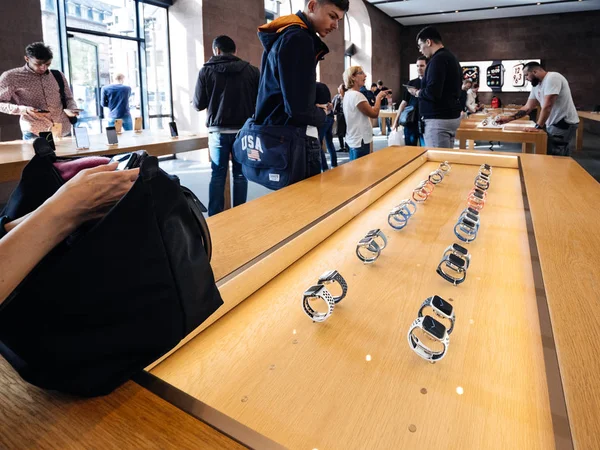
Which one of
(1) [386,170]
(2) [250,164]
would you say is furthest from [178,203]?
(1) [386,170]

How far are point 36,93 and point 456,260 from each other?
384 cm

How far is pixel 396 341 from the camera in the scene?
832 millimetres

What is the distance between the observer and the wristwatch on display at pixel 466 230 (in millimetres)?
1336

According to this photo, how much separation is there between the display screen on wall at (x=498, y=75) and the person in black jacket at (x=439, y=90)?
13.1m

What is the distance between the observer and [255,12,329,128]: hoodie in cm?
184

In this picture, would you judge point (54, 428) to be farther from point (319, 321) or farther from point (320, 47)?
point (320, 47)

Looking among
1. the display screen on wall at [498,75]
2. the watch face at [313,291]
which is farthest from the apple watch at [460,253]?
the display screen on wall at [498,75]

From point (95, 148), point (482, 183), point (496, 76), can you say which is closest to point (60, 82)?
point (95, 148)

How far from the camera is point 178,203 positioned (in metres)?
0.63

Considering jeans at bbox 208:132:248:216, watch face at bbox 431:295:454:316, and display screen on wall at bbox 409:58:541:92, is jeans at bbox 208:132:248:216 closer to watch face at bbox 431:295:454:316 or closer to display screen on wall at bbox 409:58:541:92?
watch face at bbox 431:295:454:316

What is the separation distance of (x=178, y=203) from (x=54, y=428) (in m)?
0.32

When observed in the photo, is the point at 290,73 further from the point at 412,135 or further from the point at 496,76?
the point at 496,76

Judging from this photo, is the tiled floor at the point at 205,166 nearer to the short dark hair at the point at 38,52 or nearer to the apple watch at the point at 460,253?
the short dark hair at the point at 38,52

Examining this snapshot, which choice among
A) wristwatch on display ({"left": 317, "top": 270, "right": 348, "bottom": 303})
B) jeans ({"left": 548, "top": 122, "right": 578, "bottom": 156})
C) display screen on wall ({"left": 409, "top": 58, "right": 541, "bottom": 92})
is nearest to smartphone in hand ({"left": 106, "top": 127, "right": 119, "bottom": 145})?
wristwatch on display ({"left": 317, "top": 270, "right": 348, "bottom": 303})
